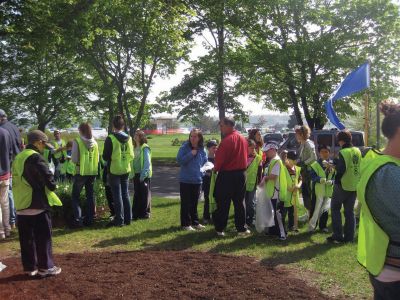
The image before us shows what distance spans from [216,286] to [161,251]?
1.87m

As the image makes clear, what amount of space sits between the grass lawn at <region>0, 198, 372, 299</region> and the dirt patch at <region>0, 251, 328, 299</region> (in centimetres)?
40

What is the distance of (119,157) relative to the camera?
852cm

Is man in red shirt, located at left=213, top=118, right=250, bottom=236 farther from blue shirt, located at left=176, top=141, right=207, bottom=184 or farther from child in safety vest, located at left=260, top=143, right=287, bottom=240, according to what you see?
blue shirt, located at left=176, top=141, right=207, bottom=184

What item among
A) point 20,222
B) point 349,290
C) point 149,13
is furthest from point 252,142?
point 149,13

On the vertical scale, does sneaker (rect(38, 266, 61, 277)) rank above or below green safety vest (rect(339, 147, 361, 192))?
below

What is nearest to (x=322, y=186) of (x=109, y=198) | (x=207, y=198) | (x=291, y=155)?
(x=291, y=155)

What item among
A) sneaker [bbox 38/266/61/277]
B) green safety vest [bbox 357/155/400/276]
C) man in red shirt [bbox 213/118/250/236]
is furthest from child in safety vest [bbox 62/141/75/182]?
green safety vest [bbox 357/155/400/276]

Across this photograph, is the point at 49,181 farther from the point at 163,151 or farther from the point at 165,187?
the point at 163,151

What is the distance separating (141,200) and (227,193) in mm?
2601

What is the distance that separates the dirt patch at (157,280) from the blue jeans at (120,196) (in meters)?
2.20

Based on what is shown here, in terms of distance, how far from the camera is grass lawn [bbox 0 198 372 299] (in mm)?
5645

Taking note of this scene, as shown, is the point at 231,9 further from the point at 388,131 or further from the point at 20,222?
the point at 388,131

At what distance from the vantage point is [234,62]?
76.2ft

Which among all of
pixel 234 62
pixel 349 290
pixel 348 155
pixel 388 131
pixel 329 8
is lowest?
pixel 349 290
